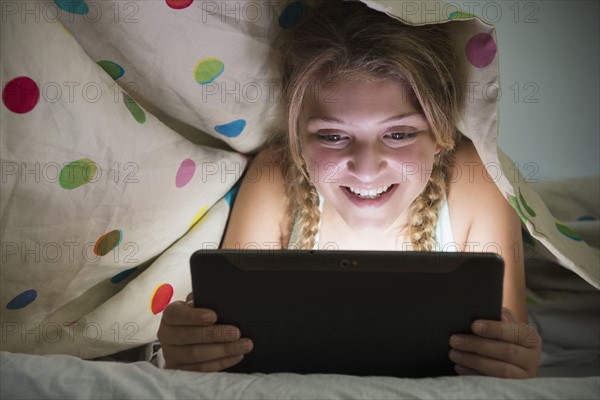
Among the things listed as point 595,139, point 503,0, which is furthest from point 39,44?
point 595,139

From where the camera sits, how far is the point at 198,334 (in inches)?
28.8

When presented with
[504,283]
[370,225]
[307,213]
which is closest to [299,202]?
[307,213]

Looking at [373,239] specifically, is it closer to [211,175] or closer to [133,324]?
[211,175]

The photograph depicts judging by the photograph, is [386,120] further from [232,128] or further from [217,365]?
[217,365]

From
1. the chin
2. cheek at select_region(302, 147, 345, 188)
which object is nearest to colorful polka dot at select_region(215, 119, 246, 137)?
cheek at select_region(302, 147, 345, 188)

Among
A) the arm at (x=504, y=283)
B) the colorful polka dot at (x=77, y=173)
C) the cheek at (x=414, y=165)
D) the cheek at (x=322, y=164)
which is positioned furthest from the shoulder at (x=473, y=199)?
the colorful polka dot at (x=77, y=173)

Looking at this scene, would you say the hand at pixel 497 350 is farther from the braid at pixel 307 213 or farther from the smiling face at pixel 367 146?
the braid at pixel 307 213

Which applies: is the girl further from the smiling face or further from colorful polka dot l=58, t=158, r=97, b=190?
colorful polka dot l=58, t=158, r=97, b=190

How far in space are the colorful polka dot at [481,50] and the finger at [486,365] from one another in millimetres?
387

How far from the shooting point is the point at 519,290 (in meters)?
0.94

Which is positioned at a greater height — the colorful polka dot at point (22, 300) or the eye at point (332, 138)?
the eye at point (332, 138)

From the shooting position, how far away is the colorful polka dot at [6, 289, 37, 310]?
2.85 ft

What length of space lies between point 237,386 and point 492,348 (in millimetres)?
284

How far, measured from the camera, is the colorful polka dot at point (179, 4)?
865mm
